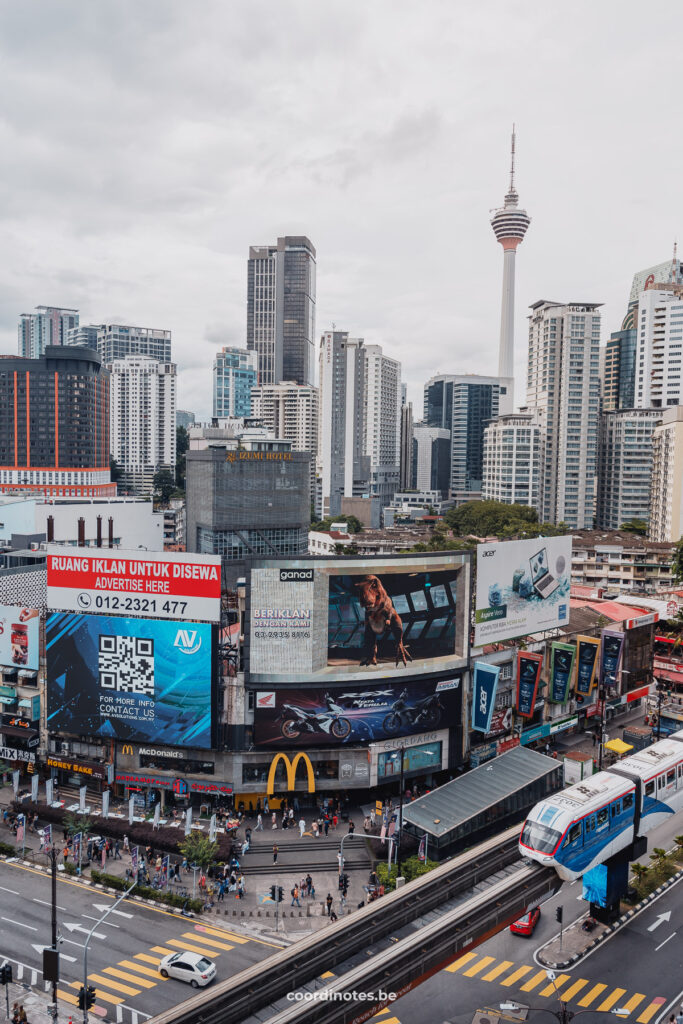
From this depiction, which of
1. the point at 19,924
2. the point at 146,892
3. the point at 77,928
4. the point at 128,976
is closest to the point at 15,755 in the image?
the point at 19,924

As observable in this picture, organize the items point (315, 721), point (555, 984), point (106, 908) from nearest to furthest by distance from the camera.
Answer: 1. point (555, 984)
2. point (106, 908)
3. point (315, 721)

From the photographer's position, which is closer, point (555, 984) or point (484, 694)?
point (555, 984)

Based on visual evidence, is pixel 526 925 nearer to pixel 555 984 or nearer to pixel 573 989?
pixel 555 984

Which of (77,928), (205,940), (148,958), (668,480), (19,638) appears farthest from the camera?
(668,480)

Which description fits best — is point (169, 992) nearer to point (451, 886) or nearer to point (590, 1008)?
point (451, 886)

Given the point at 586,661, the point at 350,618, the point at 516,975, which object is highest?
the point at 350,618

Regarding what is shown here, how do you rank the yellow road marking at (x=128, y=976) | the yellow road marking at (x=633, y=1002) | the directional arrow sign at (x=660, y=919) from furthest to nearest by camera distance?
the directional arrow sign at (x=660, y=919)
the yellow road marking at (x=128, y=976)
the yellow road marking at (x=633, y=1002)

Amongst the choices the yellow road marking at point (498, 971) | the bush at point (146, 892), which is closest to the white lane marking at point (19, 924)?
the bush at point (146, 892)

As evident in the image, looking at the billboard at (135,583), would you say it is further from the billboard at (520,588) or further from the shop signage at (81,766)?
the billboard at (520,588)
